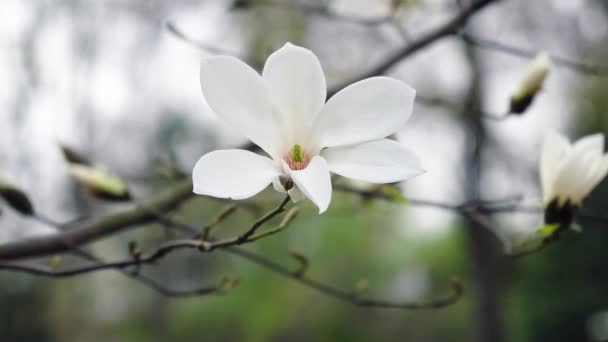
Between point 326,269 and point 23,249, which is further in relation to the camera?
point 326,269

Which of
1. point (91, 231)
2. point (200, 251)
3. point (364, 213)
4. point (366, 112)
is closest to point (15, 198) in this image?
point (91, 231)

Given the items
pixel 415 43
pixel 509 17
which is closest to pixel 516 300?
pixel 509 17

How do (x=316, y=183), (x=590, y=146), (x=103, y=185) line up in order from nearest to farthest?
(x=316, y=183) < (x=590, y=146) < (x=103, y=185)

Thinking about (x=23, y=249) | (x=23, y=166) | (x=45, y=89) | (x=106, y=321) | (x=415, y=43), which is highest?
(x=415, y=43)

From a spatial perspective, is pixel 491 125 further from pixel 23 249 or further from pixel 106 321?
pixel 106 321

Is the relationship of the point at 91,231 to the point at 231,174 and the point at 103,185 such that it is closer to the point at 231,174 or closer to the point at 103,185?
the point at 103,185

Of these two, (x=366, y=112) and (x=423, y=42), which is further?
(x=423, y=42)
